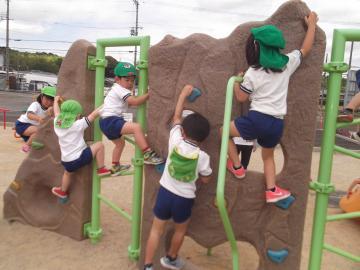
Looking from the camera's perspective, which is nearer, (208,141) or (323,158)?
(323,158)

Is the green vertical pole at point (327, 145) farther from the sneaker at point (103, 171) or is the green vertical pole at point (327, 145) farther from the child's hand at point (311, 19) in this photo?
the sneaker at point (103, 171)

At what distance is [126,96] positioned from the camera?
10.3 feet

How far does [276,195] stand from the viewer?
242 centimetres

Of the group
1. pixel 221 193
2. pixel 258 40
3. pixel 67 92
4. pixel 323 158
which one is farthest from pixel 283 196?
pixel 67 92

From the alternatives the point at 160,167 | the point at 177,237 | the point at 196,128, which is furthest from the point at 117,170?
the point at 196,128

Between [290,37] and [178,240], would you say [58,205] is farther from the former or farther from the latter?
[290,37]

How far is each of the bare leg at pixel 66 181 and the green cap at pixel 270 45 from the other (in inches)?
90.8

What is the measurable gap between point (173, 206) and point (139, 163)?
691 millimetres

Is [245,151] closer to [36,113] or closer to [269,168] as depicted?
[269,168]

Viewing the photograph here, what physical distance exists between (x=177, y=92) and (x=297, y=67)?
87cm

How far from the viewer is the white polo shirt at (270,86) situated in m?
2.22

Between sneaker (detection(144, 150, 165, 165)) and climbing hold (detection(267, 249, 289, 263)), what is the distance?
1.01 m

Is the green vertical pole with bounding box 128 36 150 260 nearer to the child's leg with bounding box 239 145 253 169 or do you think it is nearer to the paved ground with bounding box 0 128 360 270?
the paved ground with bounding box 0 128 360 270

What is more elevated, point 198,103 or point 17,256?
point 198,103
